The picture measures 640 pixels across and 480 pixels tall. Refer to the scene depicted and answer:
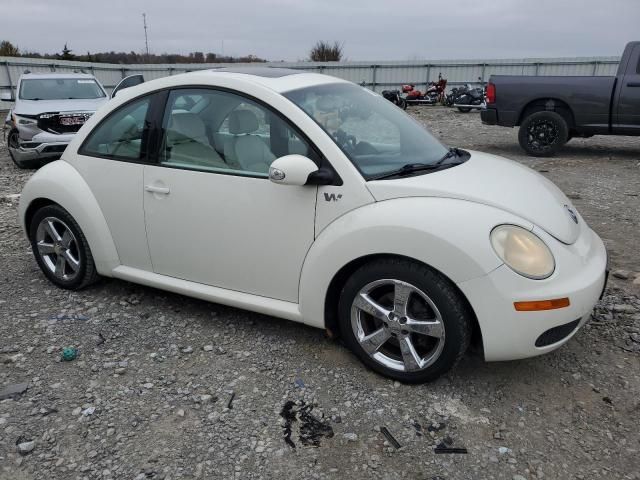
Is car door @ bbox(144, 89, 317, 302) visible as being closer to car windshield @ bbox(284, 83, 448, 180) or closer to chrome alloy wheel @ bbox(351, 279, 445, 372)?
car windshield @ bbox(284, 83, 448, 180)

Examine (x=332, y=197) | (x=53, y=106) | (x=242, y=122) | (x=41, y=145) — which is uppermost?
(x=242, y=122)

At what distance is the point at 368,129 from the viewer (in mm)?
3391

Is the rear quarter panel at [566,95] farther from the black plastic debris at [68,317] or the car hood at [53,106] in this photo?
the black plastic debris at [68,317]

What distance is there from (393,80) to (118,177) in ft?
71.0

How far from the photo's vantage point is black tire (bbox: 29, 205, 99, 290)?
3.99 m

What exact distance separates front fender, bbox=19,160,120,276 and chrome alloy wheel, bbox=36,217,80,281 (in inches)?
7.9

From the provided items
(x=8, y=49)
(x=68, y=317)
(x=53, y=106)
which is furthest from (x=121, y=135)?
(x=8, y=49)

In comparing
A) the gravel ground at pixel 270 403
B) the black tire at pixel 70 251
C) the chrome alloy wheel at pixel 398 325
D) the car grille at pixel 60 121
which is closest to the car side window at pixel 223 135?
the chrome alloy wheel at pixel 398 325

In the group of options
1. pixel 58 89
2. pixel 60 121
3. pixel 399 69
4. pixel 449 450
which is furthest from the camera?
pixel 399 69

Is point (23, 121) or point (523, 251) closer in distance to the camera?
point (523, 251)

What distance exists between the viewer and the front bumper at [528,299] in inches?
101

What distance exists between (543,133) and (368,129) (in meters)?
7.70

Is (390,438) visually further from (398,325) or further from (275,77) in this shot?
(275,77)

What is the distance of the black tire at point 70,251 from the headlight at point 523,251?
9.60 ft
